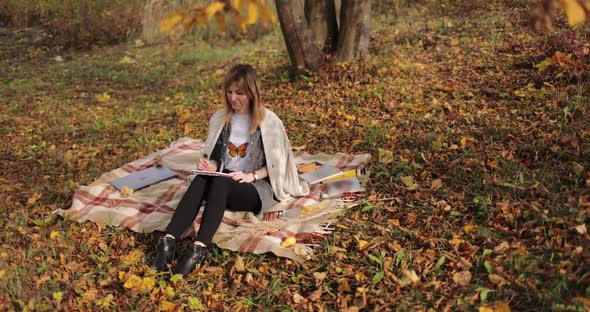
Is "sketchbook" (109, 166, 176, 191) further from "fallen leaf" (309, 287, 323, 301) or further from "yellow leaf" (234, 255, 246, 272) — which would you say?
"fallen leaf" (309, 287, 323, 301)

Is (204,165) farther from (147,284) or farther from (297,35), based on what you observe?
(297,35)

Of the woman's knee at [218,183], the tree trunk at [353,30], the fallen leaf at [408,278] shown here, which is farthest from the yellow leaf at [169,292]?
the tree trunk at [353,30]

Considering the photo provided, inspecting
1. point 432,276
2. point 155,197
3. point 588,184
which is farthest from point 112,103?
point 588,184

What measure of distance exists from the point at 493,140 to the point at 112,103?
19.4ft

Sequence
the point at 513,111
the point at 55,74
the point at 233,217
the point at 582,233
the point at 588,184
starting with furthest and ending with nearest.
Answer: the point at 55,74
the point at 513,111
the point at 233,217
the point at 588,184
the point at 582,233

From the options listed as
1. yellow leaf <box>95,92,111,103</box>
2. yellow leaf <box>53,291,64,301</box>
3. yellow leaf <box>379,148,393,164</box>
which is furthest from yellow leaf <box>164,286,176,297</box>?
yellow leaf <box>95,92,111,103</box>

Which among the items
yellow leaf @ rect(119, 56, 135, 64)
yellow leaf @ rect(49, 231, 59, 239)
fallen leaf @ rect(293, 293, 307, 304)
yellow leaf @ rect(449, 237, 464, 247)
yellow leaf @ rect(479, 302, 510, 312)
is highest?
yellow leaf @ rect(119, 56, 135, 64)

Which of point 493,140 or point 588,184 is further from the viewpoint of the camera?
point 493,140

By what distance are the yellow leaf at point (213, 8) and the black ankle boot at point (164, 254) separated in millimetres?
1935

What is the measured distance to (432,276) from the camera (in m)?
3.09

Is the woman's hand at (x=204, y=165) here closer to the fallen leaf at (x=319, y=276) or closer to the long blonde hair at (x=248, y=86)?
the long blonde hair at (x=248, y=86)

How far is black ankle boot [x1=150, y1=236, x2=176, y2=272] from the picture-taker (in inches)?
132

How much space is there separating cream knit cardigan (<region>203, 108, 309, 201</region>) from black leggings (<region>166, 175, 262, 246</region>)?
298 millimetres

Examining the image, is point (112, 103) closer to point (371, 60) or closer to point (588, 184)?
point (371, 60)
